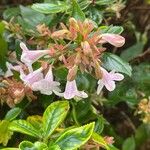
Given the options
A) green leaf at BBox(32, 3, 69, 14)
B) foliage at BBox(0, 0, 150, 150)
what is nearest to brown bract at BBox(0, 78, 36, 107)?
foliage at BBox(0, 0, 150, 150)

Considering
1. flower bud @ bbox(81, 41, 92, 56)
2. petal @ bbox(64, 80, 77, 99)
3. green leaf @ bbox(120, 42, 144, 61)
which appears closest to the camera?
flower bud @ bbox(81, 41, 92, 56)

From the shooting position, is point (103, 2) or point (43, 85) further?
point (103, 2)

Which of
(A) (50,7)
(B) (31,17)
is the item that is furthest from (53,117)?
(B) (31,17)

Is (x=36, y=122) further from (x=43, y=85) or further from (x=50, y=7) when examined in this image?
(x=50, y=7)

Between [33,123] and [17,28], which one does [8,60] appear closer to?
[17,28]

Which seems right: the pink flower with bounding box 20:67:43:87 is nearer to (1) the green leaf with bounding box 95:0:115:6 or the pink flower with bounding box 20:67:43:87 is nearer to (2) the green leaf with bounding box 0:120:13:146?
(2) the green leaf with bounding box 0:120:13:146

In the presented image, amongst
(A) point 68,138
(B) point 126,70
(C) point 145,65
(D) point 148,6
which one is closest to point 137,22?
(D) point 148,6
